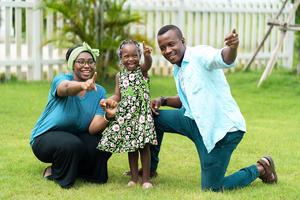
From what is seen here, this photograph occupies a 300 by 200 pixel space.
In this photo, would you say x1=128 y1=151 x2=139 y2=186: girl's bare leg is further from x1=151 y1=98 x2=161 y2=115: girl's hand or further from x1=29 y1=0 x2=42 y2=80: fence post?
x1=29 y1=0 x2=42 y2=80: fence post

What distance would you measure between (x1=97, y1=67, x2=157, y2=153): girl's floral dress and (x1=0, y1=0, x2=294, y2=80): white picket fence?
6.69m

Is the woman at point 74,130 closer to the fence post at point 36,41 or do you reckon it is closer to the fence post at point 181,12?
the fence post at point 36,41

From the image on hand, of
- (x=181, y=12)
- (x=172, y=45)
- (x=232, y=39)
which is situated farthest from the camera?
(x=181, y=12)

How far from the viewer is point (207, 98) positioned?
17.3 ft

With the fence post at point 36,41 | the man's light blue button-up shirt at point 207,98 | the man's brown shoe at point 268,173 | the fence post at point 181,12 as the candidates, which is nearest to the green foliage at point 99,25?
the fence post at point 36,41

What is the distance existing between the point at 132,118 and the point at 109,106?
217 millimetres

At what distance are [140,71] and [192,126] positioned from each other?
0.65 m

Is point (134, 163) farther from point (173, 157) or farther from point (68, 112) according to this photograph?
point (173, 157)

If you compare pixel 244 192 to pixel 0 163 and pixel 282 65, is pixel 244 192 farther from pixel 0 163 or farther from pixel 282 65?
pixel 282 65

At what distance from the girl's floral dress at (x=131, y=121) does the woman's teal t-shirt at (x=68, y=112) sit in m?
0.30

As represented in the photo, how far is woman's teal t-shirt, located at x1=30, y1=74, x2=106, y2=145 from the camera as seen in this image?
5820 millimetres

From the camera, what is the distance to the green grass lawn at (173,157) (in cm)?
541

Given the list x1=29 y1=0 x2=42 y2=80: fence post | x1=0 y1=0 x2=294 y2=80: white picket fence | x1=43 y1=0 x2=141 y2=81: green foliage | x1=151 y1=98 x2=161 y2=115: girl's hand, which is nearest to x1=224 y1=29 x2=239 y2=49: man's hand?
x1=151 y1=98 x2=161 y2=115: girl's hand

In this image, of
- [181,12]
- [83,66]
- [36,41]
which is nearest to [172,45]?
[83,66]
